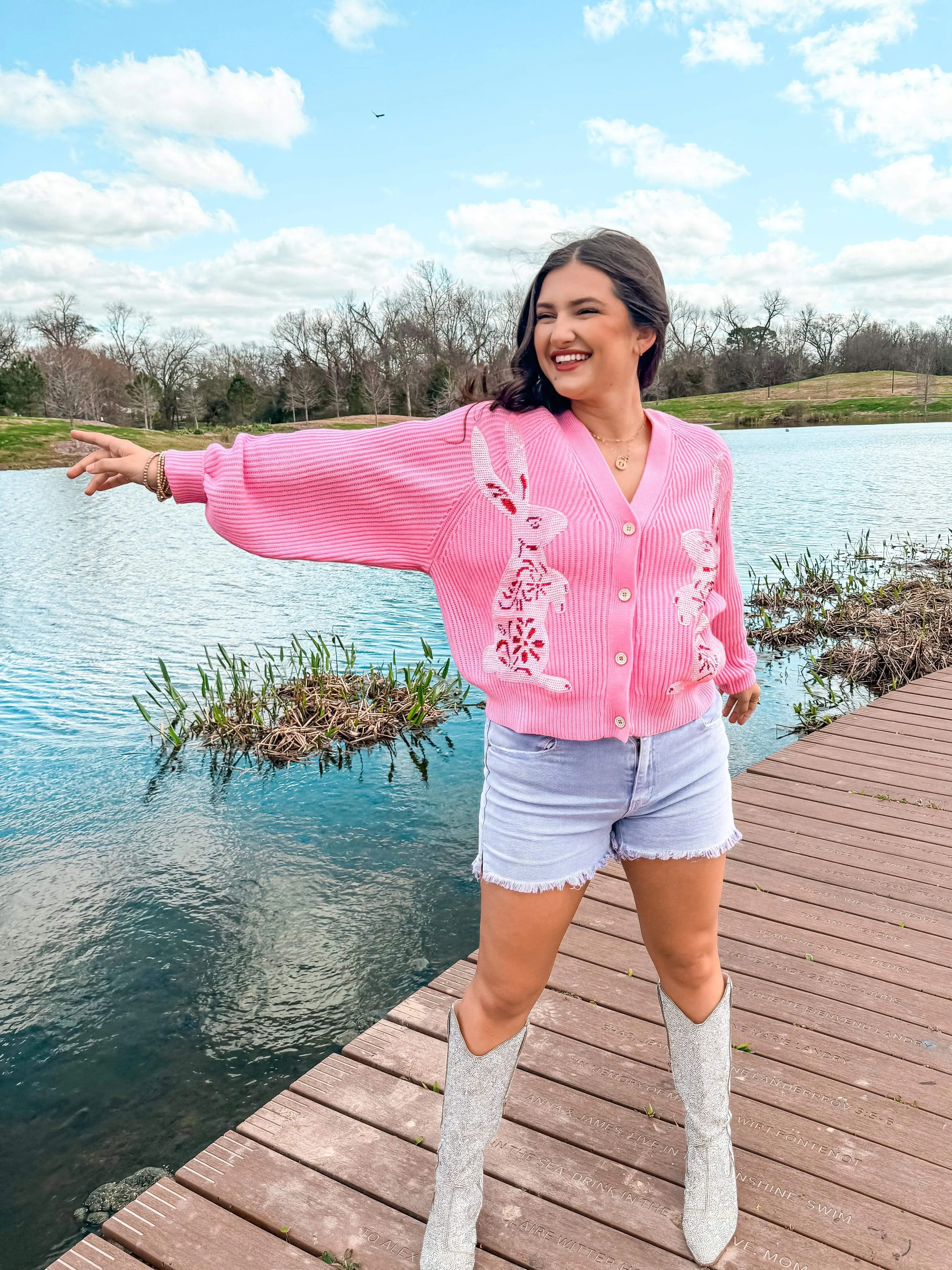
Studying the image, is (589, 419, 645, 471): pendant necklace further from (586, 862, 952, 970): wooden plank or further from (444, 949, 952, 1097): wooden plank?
(586, 862, 952, 970): wooden plank

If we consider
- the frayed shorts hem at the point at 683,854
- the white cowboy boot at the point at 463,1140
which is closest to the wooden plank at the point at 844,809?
the frayed shorts hem at the point at 683,854

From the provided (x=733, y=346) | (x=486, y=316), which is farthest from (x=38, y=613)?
(x=733, y=346)

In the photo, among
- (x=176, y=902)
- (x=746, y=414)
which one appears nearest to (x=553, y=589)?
(x=176, y=902)

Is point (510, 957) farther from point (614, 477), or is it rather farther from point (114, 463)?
point (114, 463)

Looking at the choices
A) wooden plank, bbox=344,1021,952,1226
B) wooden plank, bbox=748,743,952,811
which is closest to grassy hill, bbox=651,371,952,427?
wooden plank, bbox=748,743,952,811

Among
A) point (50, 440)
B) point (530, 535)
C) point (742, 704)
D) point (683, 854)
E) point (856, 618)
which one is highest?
point (530, 535)

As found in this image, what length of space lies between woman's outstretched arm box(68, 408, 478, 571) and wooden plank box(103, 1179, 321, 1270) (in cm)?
132

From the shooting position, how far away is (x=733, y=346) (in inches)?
2621

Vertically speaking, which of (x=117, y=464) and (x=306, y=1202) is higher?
(x=117, y=464)

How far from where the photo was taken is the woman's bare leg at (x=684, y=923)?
5.30 ft

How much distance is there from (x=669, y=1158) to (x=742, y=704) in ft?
3.22

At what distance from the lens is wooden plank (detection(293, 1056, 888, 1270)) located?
184cm

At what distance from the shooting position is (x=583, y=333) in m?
1.52

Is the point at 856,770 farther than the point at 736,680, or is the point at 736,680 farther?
the point at 856,770
